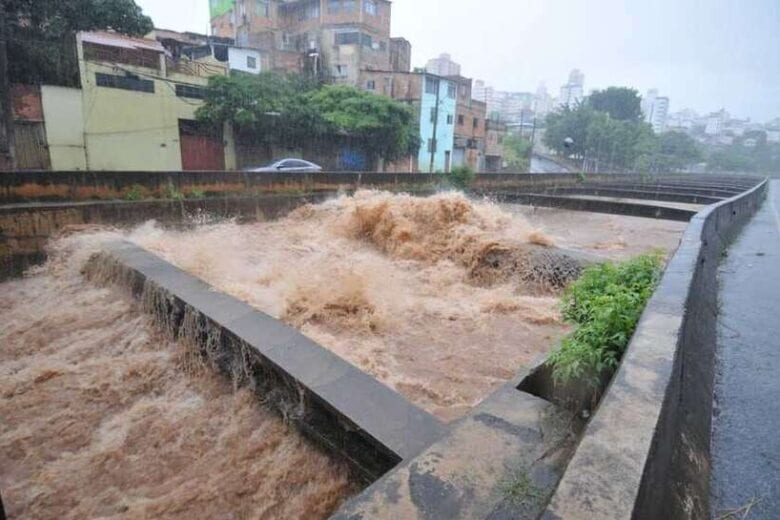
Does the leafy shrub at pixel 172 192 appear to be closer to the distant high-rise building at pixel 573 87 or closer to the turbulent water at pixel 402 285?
the turbulent water at pixel 402 285

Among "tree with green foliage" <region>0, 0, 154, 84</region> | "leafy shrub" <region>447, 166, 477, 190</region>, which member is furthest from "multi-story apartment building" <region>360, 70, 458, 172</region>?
"tree with green foliage" <region>0, 0, 154, 84</region>

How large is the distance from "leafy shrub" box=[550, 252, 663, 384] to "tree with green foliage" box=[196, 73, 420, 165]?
20049mm

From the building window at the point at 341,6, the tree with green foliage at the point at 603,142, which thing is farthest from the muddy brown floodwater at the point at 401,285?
the tree with green foliage at the point at 603,142

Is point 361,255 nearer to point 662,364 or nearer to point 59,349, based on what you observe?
point 59,349

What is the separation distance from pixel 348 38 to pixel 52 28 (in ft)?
70.4

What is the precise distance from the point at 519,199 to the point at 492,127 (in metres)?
25.9

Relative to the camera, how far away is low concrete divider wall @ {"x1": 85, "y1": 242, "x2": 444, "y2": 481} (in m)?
2.51

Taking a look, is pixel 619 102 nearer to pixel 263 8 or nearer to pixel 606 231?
pixel 263 8

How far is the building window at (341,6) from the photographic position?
33.4 meters

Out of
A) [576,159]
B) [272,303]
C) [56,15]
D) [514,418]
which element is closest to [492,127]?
[576,159]

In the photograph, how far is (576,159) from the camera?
53.4m

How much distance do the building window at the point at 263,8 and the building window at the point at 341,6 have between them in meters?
5.66

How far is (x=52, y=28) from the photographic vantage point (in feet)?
51.5

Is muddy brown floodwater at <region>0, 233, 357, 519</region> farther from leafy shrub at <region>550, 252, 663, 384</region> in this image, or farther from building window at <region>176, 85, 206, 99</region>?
building window at <region>176, 85, 206, 99</region>
